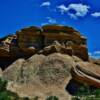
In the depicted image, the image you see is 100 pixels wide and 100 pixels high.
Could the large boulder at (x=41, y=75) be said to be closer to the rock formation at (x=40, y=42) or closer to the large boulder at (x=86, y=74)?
the large boulder at (x=86, y=74)

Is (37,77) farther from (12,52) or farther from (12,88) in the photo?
(12,52)

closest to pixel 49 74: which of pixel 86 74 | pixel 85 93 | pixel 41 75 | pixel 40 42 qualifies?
pixel 41 75

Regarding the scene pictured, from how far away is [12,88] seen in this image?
213ft

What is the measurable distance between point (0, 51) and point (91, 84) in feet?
57.3

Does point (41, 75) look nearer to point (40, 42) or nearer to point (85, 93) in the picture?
point (85, 93)

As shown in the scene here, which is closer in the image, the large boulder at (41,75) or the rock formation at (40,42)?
the large boulder at (41,75)

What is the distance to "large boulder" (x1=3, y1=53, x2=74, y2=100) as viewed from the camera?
210 feet

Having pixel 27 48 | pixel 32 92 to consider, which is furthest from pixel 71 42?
pixel 32 92

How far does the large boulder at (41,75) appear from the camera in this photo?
210 feet

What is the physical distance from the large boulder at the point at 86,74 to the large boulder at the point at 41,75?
3.49ft

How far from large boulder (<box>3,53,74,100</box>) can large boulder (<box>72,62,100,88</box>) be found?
106cm

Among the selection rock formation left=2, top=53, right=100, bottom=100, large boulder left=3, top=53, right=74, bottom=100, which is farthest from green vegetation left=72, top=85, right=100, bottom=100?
large boulder left=3, top=53, right=74, bottom=100

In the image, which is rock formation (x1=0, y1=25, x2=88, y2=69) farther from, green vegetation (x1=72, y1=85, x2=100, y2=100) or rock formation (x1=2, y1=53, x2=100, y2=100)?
green vegetation (x1=72, y1=85, x2=100, y2=100)

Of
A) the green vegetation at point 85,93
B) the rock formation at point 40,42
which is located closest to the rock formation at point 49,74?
the green vegetation at point 85,93
